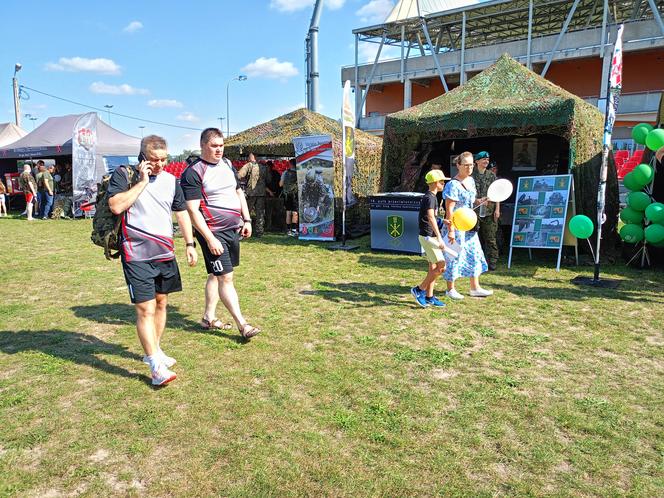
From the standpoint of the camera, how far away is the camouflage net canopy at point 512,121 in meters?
7.86

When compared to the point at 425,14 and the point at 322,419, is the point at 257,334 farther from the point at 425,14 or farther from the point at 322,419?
the point at 425,14

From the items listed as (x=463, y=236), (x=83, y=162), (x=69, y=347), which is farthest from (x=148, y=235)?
(x=83, y=162)

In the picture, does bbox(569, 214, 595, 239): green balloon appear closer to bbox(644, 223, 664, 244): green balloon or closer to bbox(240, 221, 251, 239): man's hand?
bbox(644, 223, 664, 244): green balloon

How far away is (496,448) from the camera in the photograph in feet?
8.99

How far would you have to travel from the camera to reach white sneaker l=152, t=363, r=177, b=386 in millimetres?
3475

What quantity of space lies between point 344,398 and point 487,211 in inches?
192

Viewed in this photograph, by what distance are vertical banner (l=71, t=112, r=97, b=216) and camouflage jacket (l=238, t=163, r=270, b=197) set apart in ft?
22.9

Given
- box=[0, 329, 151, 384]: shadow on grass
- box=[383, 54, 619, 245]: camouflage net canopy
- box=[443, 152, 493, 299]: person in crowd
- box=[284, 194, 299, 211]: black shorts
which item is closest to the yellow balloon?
box=[443, 152, 493, 299]: person in crowd

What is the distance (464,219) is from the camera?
5039 millimetres

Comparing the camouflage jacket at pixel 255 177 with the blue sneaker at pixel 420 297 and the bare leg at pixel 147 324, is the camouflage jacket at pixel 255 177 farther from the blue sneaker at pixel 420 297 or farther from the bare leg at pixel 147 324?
the bare leg at pixel 147 324

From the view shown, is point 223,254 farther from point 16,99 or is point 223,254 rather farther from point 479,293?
point 16,99

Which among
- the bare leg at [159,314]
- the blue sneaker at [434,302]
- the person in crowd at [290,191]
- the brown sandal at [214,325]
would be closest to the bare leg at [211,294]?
the brown sandal at [214,325]

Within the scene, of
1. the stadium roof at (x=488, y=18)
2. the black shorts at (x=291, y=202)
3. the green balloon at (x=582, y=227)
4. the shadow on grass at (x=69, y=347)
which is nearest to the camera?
the shadow on grass at (x=69, y=347)

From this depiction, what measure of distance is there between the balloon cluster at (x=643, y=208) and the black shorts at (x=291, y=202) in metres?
7.47
